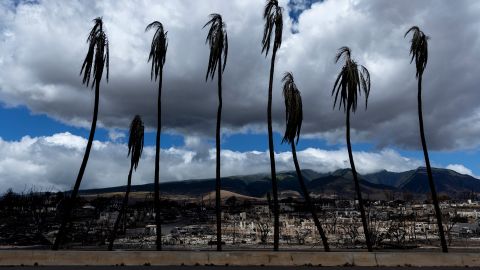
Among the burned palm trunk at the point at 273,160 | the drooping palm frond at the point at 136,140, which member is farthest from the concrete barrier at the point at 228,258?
the drooping palm frond at the point at 136,140

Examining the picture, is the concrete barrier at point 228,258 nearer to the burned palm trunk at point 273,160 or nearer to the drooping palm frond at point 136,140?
the burned palm trunk at point 273,160

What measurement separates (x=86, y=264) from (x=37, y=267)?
71.8 inches

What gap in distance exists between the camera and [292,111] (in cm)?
2845

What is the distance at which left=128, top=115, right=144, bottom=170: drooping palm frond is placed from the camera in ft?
115

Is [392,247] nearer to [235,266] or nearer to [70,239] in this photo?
[235,266]

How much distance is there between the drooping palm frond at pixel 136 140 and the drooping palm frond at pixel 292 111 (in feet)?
36.6

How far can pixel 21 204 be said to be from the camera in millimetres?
108500

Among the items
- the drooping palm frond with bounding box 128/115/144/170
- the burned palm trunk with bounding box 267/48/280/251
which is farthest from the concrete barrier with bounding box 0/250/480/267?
the drooping palm frond with bounding box 128/115/144/170

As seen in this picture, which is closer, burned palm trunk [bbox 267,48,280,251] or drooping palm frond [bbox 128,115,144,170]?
burned palm trunk [bbox 267,48,280,251]

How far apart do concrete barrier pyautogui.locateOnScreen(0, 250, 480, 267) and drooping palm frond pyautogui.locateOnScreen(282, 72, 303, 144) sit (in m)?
8.27

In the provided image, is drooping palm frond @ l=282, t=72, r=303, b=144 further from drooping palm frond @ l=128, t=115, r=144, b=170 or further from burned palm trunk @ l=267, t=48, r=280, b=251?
drooping palm frond @ l=128, t=115, r=144, b=170

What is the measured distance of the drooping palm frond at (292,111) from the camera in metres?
28.5

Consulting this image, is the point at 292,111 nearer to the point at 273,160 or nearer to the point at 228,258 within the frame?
the point at 273,160

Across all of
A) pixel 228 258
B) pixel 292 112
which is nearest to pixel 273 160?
pixel 292 112
